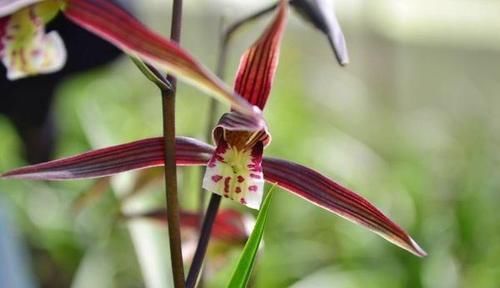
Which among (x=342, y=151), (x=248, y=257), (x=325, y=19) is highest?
(x=342, y=151)

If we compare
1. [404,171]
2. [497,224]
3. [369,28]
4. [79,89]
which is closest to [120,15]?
[497,224]

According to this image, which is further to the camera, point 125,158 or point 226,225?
point 226,225

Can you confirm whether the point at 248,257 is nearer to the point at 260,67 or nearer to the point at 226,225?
the point at 260,67

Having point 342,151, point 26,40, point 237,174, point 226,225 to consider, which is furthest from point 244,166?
point 342,151

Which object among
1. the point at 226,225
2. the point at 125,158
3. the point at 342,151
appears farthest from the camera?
the point at 342,151

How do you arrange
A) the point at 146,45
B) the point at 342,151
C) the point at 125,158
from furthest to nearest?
the point at 342,151, the point at 125,158, the point at 146,45

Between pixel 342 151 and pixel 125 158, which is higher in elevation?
pixel 342 151

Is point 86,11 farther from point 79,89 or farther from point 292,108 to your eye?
point 292,108
